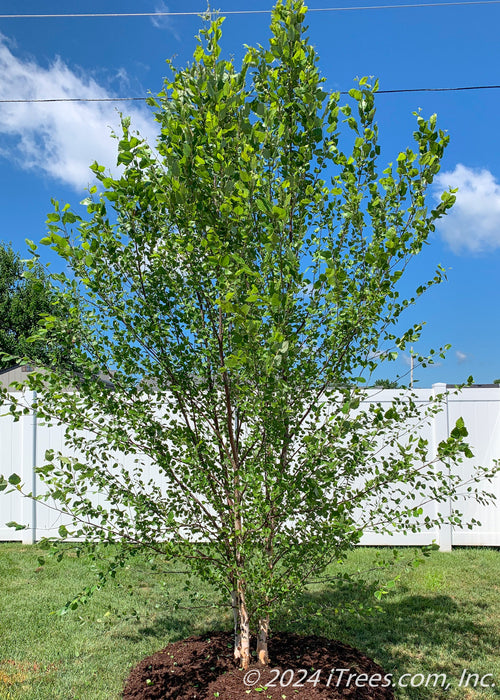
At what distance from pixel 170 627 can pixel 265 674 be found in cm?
201

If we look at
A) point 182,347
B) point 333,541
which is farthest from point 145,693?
point 182,347

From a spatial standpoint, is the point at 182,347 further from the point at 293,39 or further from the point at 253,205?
the point at 293,39

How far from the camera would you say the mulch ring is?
3172mm

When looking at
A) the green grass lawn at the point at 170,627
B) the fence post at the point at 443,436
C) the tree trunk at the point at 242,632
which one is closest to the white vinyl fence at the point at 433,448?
the fence post at the point at 443,436

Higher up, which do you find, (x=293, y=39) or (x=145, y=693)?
(x=293, y=39)

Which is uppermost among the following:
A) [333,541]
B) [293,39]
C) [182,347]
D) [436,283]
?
[293,39]

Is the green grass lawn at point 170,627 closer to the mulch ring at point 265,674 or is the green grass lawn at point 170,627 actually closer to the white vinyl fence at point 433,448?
the mulch ring at point 265,674

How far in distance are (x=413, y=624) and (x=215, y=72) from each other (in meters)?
4.93

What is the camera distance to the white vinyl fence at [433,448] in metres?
8.03

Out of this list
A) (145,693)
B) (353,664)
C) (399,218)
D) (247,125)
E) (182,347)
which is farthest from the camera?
(353,664)

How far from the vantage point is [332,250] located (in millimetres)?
3057

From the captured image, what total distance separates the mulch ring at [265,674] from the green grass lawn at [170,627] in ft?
0.87

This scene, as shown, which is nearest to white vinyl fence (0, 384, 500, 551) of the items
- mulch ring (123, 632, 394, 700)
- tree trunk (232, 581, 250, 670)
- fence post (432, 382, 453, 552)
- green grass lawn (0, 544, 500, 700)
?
fence post (432, 382, 453, 552)

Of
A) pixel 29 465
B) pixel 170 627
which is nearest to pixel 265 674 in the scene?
pixel 170 627
